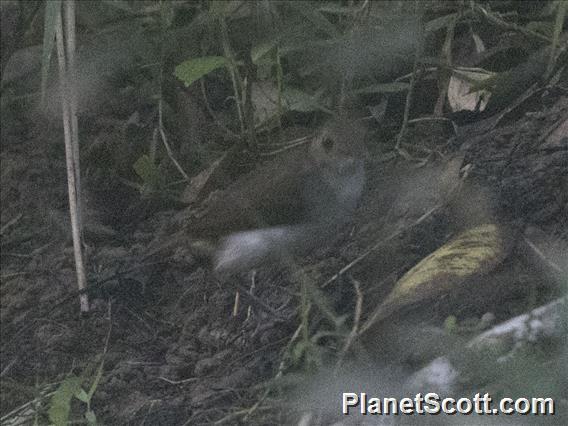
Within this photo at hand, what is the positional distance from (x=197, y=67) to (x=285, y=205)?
451 mm

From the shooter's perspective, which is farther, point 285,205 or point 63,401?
point 285,205

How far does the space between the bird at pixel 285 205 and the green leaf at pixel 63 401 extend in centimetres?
42

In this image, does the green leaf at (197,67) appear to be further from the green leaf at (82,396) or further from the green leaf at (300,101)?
the green leaf at (82,396)

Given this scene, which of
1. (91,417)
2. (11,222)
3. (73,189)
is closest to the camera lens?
(91,417)

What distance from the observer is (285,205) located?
2.72 meters

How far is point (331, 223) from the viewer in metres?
2.59

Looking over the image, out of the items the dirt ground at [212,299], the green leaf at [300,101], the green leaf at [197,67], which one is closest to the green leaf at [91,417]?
the dirt ground at [212,299]

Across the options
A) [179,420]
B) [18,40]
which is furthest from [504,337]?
[18,40]

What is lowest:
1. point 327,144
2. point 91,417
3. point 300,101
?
point 91,417

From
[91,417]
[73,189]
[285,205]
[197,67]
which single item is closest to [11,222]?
[73,189]

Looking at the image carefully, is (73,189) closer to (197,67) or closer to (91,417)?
(197,67)

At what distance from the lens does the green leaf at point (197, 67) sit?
2.80 m

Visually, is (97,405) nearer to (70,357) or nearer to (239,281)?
(70,357)

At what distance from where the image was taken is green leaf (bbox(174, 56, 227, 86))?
280 cm
